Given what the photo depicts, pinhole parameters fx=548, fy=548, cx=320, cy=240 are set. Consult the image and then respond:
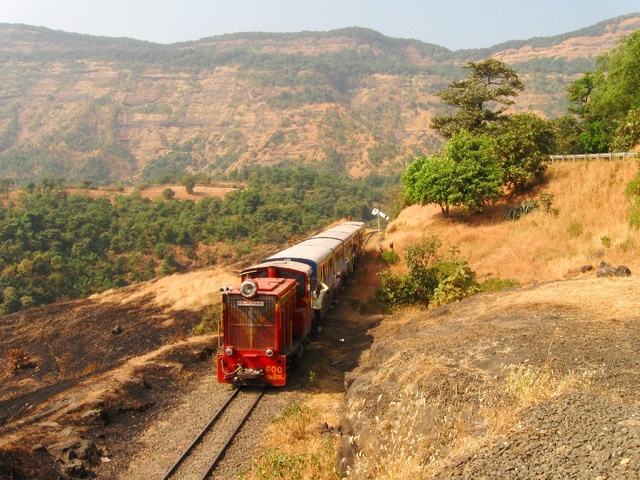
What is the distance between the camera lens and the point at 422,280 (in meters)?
23.7

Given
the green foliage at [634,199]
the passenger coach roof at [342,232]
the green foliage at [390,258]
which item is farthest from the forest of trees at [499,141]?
the green foliage at [634,199]

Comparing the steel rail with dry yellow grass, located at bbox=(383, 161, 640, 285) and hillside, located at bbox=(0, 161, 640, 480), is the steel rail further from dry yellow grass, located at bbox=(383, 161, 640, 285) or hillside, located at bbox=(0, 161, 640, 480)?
dry yellow grass, located at bbox=(383, 161, 640, 285)

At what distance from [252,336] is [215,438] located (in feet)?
10.3

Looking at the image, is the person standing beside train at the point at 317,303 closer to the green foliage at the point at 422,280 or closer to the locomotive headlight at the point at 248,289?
the locomotive headlight at the point at 248,289

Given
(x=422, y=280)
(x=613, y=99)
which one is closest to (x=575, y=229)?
(x=422, y=280)

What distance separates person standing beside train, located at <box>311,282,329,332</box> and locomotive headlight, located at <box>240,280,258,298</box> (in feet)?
13.1

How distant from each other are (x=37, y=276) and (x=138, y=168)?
465 feet

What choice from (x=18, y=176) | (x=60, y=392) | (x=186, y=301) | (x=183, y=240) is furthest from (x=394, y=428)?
(x=18, y=176)

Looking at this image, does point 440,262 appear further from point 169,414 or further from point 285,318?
point 169,414

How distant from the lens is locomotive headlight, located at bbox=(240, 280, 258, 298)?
14.1 m

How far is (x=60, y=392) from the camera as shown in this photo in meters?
15.4

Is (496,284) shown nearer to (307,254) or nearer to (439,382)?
(307,254)

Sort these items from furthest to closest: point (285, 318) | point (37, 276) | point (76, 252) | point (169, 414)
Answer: point (76, 252)
point (37, 276)
point (285, 318)
point (169, 414)

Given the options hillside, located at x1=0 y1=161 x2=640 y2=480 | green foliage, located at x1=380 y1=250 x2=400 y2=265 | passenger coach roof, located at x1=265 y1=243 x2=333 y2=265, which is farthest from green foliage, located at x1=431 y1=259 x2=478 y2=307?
green foliage, located at x1=380 y1=250 x2=400 y2=265
